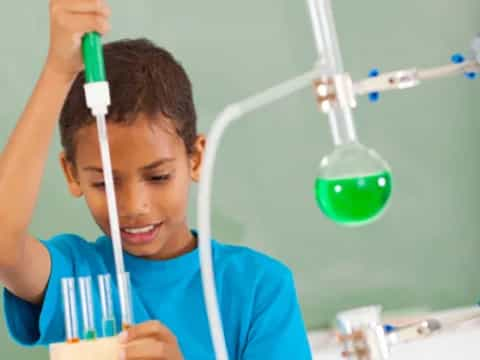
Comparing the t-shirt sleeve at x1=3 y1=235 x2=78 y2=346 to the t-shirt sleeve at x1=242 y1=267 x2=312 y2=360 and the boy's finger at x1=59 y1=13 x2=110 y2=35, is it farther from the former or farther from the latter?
the boy's finger at x1=59 y1=13 x2=110 y2=35

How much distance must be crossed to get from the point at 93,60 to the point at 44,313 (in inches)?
14.0

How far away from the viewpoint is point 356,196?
26.2 inches

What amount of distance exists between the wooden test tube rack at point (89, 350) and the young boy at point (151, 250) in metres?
0.14

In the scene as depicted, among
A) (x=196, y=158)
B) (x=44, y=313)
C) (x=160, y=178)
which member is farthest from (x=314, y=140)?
(x=44, y=313)

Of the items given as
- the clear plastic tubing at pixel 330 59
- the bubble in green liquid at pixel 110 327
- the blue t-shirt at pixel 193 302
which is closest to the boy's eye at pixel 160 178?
the blue t-shirt at pixel 193 302

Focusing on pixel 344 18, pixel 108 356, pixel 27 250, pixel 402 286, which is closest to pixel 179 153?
pixel 27 250

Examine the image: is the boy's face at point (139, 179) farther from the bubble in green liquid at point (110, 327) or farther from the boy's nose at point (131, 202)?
the bubble in green liquid at point (110, 327)

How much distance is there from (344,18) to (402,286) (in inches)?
18.9

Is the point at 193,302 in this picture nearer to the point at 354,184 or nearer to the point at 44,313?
the point at 44,313

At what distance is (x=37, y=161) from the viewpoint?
2.68ft

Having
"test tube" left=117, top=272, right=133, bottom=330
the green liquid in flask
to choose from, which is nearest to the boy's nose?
"test tube" left=117, top=272, right=133, bottom=330

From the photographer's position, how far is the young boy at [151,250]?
967 millimetres

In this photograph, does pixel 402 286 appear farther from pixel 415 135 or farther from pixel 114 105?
pixel 114 105

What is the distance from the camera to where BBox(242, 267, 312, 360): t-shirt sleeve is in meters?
1.01
